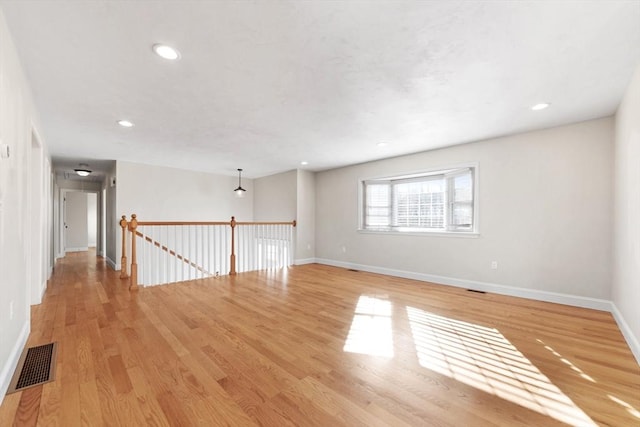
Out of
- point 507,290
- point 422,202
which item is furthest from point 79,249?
point 507,290

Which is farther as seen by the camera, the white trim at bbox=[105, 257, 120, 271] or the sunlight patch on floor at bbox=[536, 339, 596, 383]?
the white trim at bbox=[105, 257, 120, 271]

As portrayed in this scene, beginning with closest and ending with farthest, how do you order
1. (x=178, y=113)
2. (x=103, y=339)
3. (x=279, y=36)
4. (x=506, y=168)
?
(x=279, y=36)
(x=103, y=339)
(x=178, y=113)
(x=506, y=168)

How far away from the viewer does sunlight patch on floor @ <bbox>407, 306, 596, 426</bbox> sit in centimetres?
158

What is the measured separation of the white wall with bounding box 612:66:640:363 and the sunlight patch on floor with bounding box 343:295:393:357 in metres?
1.92

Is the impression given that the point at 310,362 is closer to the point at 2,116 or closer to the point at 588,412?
the point at 588,412

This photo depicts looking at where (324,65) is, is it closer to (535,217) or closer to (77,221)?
(535,217)

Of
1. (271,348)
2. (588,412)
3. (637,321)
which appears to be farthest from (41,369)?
(637,321)

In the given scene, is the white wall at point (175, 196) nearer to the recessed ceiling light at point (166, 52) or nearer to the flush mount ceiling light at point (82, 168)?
the flush mount ceiling light at point (82, 168)

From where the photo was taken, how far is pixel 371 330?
260cm

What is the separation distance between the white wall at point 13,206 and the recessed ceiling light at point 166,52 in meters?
0.80

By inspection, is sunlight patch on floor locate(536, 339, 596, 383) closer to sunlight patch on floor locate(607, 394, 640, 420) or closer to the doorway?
sunlight patch on floor locate(607, 394, 640, 420)

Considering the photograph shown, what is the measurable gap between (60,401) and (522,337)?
11.6 ft

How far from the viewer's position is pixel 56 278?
481 centimetres

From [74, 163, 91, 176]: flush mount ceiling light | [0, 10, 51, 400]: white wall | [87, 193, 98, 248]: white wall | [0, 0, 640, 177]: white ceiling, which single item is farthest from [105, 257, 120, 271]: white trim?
[87, 193, 98, 248]: white wall
